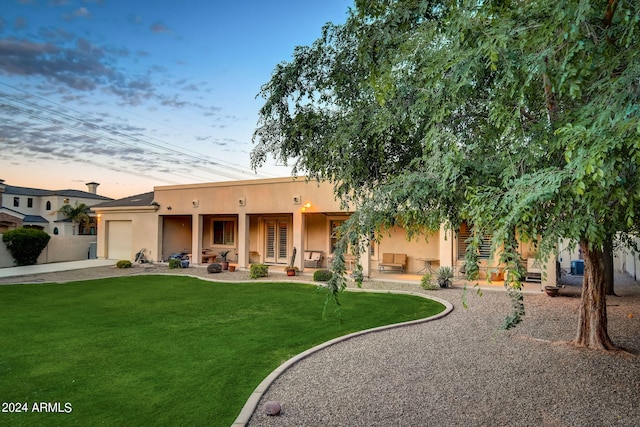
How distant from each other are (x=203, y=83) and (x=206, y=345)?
39.4ft

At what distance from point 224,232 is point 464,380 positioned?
19966mm

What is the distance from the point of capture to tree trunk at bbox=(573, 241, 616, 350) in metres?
7.20

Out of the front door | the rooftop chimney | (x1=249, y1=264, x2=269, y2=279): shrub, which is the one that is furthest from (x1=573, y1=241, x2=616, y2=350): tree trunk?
the rooftop chimney

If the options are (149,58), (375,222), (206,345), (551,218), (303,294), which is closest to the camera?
(551,218)

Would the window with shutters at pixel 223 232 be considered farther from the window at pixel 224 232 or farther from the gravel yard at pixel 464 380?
the gravel yard at pixel 464 380

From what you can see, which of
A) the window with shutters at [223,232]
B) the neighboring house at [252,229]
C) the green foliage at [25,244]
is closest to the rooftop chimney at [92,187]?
the neighboring house at [252,229]

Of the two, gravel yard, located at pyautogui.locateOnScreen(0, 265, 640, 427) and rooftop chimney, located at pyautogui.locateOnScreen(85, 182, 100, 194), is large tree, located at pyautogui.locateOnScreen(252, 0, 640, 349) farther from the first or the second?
rooftop chimney, located at pyautogui.locateOnScreen(85, 182, 100, 194)

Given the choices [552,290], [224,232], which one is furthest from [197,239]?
[552,290]

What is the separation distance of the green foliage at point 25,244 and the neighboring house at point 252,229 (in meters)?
3.46

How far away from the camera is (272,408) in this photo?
182 inches

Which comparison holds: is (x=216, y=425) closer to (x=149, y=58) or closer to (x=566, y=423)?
(x=566, y=423)

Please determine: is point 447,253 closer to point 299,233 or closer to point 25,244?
point 299,233

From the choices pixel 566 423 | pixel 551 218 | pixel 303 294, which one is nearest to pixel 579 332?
pixel 566 423

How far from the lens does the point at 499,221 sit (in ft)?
9.89
